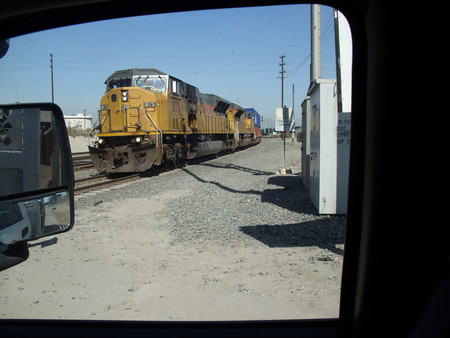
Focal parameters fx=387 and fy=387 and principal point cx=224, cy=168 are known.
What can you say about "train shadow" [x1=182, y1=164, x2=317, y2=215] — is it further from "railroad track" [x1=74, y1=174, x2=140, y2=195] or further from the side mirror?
the side mirror

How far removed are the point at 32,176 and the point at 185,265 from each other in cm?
318

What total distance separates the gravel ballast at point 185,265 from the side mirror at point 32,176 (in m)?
1.76

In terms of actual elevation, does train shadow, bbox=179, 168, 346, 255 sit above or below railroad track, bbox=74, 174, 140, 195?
below

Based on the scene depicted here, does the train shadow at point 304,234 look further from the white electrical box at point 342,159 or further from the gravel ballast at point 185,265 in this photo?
the white electrical box at point 342,159

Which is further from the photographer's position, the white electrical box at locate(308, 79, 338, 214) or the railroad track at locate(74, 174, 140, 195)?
the railroad track at locate(74, 174, 140, 195)

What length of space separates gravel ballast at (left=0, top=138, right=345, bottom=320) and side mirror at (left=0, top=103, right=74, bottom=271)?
1.76m

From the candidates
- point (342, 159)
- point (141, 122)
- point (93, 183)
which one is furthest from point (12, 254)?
point (141, 122)

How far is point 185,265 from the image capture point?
490 cm

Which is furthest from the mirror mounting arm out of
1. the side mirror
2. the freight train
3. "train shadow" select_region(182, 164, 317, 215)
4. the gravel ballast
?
the freight train

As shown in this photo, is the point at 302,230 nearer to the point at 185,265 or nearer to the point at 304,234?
the point at 304,234

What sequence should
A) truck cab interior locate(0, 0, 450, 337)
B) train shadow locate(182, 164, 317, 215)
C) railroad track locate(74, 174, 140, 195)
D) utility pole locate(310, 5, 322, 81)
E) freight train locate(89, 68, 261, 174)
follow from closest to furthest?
truck cab interior locate(0, 0, 450, 337)
train shadow locate(182, 164, 317, 215)
utility pole locate(310, 5, 322, 81)
railroad track locate(74, 174, 140, 195)
freight train locate(89, 68, 261, 174)

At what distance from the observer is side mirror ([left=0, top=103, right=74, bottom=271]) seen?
1877 mm

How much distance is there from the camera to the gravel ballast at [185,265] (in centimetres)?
361

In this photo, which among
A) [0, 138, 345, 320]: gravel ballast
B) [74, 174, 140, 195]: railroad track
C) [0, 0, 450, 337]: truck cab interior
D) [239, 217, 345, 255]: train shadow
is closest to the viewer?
[0, 0, 450, 337]: truck cab interior
